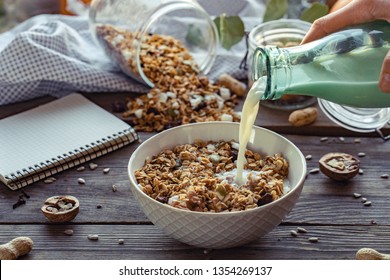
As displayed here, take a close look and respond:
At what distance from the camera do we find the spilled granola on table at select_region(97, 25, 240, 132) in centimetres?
149

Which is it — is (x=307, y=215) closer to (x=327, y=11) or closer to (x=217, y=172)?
(x=217, y=172)

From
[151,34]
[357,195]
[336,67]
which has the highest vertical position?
[336,67]

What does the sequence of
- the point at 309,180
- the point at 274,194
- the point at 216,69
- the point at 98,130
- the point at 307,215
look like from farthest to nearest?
the point at 216,69 → the point at 98,130 → the point at 309,180 → the point at 307,215 → the point at 274,194

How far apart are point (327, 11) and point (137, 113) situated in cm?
51

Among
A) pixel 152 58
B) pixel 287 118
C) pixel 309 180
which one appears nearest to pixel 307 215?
pixel 309 180

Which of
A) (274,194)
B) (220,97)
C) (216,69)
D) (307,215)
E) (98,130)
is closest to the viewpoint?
(274,194)

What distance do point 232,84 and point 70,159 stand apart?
45 cm

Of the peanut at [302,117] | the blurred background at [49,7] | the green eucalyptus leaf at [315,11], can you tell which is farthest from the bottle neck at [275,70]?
the blurred background at [49,7]

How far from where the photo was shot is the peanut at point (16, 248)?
1.05m

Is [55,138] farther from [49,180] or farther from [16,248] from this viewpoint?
[16,248]

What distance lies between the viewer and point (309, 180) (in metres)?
1.28

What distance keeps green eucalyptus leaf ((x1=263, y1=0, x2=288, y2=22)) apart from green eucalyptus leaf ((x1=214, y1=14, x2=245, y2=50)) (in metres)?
0.07

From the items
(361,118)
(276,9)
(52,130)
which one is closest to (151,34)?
(276,9)

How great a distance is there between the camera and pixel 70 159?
1.33 meters
